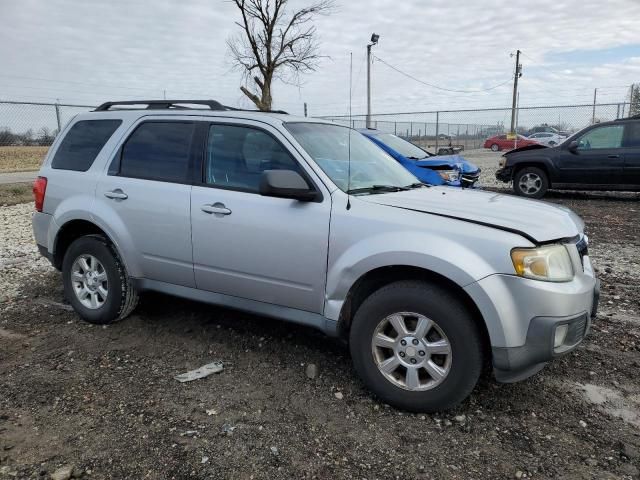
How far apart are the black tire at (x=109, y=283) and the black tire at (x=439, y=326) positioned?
2098 mm

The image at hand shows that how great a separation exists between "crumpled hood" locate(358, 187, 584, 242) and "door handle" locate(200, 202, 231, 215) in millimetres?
987

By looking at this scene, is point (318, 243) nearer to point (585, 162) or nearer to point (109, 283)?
point (109, 283)

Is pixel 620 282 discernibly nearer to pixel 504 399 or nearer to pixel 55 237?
pixel 504 399

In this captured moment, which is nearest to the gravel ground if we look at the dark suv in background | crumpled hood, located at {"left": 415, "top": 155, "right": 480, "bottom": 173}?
crumpled hood, located at {"left": 415, "top": 155, "right": 480, "bottom": 173}

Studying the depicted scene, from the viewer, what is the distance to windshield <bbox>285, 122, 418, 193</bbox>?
356 cm

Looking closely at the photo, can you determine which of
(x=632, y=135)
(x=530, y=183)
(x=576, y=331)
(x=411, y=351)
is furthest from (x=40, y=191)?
(x=632, y=135)

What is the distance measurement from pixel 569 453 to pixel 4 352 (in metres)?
3.91

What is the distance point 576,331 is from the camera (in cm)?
290

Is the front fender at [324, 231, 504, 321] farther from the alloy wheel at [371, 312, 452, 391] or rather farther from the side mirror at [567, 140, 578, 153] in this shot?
the side mirror at [567, 140, 578, 153]

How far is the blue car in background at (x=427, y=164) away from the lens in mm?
8414

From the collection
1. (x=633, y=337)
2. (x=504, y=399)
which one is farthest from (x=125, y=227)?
(x=633, y=337)

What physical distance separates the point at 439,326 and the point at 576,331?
763 mm

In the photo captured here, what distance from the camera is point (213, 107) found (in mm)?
4188

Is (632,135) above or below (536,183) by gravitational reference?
above
